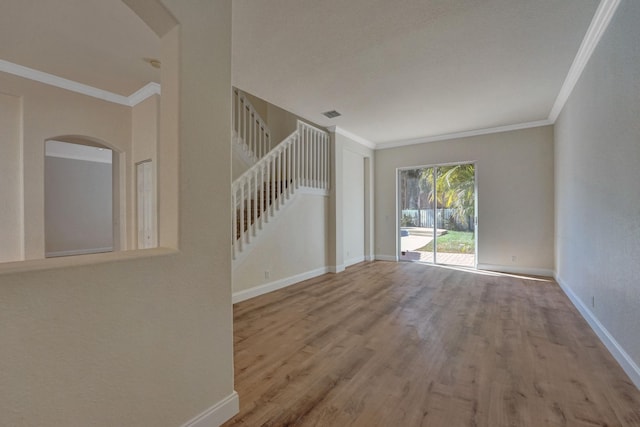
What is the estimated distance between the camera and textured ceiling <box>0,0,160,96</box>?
2.34 metres

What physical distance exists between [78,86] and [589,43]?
6080 mm

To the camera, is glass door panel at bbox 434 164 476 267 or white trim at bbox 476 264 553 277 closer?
white trim at bbox 476 264 553 277

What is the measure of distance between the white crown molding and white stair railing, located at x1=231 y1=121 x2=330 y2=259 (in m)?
1.82

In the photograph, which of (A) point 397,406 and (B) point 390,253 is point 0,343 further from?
(B) point 390,253

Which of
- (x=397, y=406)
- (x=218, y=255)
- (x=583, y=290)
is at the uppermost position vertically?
(x=218, y=255)

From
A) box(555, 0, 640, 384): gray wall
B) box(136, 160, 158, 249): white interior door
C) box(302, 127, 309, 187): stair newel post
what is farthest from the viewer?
box(302, 127, 309, 187): stair newel post

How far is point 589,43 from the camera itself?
8.77ft

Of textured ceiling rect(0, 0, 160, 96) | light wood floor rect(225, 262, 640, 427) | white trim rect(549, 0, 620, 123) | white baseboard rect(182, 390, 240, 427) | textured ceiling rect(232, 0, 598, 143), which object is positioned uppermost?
textured ceiling rect(0, 0, 160, 96)

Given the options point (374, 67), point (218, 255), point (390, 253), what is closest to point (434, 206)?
point (390, 253)

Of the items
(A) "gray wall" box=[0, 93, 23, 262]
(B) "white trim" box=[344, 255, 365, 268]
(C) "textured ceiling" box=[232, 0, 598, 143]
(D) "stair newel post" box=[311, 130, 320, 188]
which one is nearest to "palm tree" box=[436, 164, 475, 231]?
(C) "textured ceiling" box=[232, 0, 598, 143]

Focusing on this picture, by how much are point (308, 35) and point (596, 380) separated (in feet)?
12.0

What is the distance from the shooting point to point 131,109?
14.5 feet

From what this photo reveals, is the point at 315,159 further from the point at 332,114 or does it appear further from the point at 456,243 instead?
the point at 456,243

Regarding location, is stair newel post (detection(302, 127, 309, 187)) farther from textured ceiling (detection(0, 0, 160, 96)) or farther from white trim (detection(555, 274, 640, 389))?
white trim (detection(555, 274, 640, 389))
